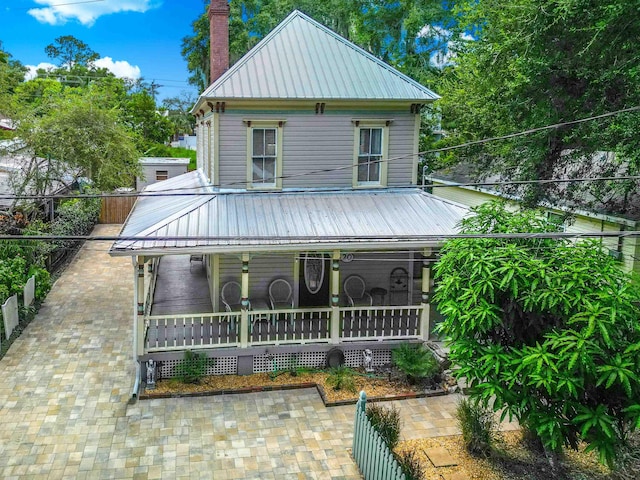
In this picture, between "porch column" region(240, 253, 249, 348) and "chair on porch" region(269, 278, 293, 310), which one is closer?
"porch column" region(240, 253, 249, 348)

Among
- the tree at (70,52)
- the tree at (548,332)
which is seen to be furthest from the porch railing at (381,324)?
the tree at (70,52)

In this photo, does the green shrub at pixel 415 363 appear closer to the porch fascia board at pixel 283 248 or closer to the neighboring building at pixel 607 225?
the porch fascia board at pixel 283 248

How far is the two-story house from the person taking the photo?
12.7 metres

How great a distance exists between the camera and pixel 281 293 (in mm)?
14547

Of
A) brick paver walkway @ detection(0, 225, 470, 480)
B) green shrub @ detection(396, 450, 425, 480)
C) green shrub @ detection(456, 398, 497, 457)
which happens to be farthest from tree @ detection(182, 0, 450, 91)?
green shrub @ detection(396, 450, 425, 480)

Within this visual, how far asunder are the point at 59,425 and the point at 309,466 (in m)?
4.83

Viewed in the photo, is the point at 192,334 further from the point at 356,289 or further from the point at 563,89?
the point at 563,89

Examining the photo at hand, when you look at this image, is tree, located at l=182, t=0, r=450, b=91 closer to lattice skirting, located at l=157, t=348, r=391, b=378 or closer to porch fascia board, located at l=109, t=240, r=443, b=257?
porch fascia board, located at l=109, t=240, r=443, b=257

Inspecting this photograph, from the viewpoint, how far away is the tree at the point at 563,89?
12.2 metres

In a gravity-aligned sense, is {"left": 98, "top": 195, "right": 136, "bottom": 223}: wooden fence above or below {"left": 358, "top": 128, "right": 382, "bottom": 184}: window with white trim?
below

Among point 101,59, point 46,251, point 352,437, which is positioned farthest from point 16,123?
point 101,59

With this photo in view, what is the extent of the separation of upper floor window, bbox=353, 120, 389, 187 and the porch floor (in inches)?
211

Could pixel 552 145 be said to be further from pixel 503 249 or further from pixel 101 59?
pixel 101 59

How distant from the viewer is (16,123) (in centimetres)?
1911
